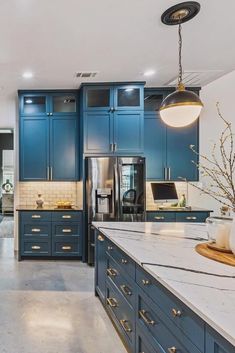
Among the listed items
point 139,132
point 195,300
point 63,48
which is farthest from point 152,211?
point 195,300

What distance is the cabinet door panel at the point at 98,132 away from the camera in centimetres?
484

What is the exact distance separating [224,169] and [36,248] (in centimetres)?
315

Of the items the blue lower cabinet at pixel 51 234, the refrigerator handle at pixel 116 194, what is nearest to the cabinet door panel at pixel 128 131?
the refrigerator handle at pixel 116 194

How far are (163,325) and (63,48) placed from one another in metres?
3.00

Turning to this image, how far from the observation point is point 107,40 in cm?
328

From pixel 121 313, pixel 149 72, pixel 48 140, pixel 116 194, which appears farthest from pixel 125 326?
pixel 48 140

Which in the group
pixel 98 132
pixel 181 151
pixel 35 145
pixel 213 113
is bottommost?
pixel 181 151

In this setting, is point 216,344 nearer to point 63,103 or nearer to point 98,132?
point 98,132

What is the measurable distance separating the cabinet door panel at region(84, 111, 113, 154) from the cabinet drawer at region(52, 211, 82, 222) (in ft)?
3.35

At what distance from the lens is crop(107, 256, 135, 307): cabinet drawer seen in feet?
7.10

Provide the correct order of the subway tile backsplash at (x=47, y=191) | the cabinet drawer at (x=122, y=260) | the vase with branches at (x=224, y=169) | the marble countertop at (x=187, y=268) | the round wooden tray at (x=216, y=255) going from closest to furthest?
the marble countertop at (x=187, y=268), the round wooden tray at (x=216, y=255), the vase with branches at (x=224, y=169), the cabinet drawer at (x=122, y=260), the subway tile backsplash at (x=47, y=191)

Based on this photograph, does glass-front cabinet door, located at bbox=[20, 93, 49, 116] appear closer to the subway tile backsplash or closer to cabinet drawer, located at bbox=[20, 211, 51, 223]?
the subway tile backsplash

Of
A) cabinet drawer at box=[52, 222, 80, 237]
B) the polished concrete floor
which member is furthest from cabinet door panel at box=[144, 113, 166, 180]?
the polished concrete floor

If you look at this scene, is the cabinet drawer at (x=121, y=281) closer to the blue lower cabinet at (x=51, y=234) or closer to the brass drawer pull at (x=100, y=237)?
the brass drawer pull at (x=100, y=237)
